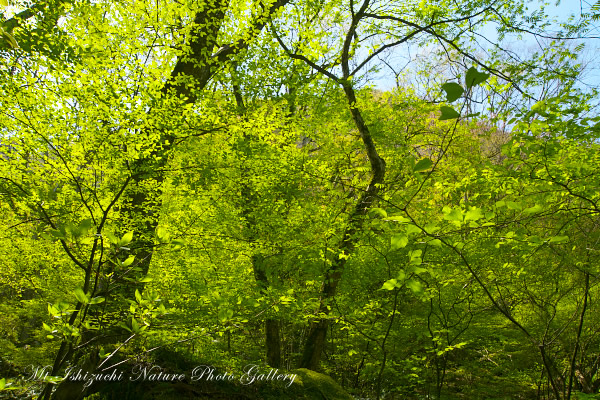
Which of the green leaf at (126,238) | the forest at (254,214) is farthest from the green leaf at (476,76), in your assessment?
the green leaf at (126,238)

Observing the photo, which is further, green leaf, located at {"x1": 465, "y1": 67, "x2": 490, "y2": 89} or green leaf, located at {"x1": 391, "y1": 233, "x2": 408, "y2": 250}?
green leaf, located at {"x1": 391, "y1": 233, "x2": 408, "y2": 250}

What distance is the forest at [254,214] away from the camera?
2.52 m

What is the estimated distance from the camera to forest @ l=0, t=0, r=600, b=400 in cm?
252

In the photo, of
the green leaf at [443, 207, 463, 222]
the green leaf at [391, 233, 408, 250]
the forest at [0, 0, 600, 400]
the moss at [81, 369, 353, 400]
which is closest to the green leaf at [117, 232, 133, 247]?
the forest at [0, 0, 600, 400]

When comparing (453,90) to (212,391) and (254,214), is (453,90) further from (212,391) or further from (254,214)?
(254,214)

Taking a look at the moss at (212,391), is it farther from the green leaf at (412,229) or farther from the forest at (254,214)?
the green leaf at (412,229)

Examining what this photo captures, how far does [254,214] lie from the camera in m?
5.58

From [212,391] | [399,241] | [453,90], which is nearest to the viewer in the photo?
[453,90]

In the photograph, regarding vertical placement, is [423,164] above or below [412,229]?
above

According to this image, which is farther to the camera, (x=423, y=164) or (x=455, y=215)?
(x=455, y=215)

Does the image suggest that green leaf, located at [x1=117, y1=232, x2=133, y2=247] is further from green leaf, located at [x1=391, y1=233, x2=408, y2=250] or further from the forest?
green leaf, located at [x1=391, y1=233, x2=408, y2=250]

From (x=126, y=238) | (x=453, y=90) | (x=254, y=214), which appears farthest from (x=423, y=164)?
(x=254, y=214)

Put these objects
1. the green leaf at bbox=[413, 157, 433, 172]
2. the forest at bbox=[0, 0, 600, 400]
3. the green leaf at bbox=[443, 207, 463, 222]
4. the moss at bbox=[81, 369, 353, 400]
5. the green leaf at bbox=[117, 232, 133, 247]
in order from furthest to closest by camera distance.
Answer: the moss at bbox=[81, 369, 353, 400] → the forest at bbox=[0, 0, 600, 400] → the green leaf at bbox=[117, 232, 133, 247] → the green leaf at bbox=[443, 207, 463, 222] → the green leaf at bbox=[413, 157, 433, 172]

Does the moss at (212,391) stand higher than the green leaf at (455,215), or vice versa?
the green leaf at (455,215)
